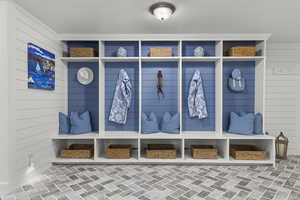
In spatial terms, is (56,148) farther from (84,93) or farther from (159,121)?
(159,121)

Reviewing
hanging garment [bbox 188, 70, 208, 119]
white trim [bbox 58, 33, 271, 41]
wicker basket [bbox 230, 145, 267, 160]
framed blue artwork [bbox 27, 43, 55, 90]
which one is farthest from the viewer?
hanging garment [bbox 188, 70, 208, 119]

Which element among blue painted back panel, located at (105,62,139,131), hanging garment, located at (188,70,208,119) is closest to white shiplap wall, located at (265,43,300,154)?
hanging garment, located at (188,70,208,119)

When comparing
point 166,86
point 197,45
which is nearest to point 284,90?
point 197,45

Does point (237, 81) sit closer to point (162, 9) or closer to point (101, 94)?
point (162, 9)

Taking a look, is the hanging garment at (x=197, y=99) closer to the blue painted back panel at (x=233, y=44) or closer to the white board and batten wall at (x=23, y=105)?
the blue painted back panel at (x=233, y=44)

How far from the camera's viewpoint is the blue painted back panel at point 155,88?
9.55 feet

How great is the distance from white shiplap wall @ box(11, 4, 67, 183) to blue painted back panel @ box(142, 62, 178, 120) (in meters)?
1.47

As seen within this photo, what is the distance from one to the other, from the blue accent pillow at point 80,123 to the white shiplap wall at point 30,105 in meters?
0.26

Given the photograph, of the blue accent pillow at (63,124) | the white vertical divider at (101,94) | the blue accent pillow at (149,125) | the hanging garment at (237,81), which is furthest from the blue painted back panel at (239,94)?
the blue accent pillow at (63,124)

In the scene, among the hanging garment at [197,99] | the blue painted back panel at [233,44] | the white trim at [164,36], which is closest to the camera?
the white trim at [164,36]

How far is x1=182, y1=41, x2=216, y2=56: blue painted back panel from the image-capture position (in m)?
2.90

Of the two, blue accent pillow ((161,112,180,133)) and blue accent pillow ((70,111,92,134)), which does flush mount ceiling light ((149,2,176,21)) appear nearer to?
blue accent pillow ((161,112,180,133))

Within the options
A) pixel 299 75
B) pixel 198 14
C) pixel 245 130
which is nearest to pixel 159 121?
pixel 245 130

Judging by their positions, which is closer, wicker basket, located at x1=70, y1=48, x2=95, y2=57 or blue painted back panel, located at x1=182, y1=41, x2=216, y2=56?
wicker basket, located at x1=70, y1=48, x2=95, y2=57
